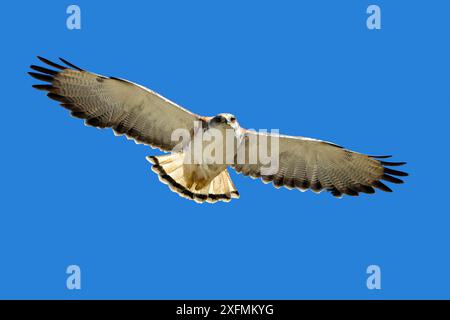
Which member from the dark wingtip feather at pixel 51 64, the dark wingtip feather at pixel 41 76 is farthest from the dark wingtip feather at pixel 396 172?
the dark wingtip feather at pixel 41 76

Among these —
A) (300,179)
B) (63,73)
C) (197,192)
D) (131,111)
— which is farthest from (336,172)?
(63,73)

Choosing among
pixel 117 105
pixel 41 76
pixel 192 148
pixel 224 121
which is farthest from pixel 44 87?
pixel 224 121

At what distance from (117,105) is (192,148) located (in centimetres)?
114

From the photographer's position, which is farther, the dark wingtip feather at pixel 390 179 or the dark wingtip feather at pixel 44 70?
the dark wingtip feather at pixel 390 179

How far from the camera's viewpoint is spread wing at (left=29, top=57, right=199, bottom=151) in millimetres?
12485

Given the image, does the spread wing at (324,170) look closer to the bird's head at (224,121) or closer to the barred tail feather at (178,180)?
the barred tail feather at (178,180)

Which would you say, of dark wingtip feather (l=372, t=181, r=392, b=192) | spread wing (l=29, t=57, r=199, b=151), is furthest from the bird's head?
dark wingtip feather (l=372, t=181, r=392, b=192)

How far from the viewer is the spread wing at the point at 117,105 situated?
12.5 metres

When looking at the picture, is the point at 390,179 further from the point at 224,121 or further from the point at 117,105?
the point at 117,105

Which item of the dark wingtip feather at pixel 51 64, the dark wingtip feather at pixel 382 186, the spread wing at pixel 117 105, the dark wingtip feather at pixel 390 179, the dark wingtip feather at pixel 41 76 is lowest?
the dark wingtip feather at pixel 382 186

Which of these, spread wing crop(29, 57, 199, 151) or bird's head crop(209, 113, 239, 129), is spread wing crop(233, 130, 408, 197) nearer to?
bird's head crop(209, 113, 239, 129)

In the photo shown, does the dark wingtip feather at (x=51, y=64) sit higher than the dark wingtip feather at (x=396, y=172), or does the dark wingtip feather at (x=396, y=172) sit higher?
the dark wingtip feather at (x=51, y=64)

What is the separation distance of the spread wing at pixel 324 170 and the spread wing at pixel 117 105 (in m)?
1.09

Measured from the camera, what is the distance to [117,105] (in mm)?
12789
